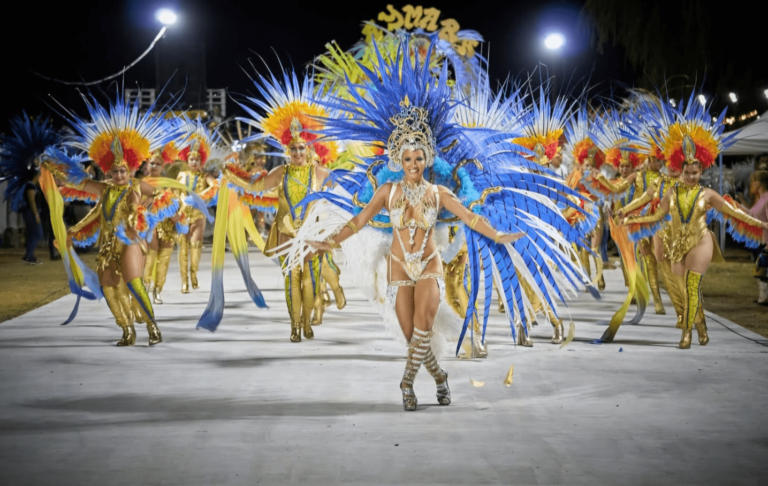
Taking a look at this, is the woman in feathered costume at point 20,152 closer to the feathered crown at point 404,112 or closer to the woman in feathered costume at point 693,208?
the feathered crown at point 404,112

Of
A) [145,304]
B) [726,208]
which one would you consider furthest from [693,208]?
[145,304]

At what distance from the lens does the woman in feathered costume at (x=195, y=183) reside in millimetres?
12602

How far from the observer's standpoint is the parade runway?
181 inches

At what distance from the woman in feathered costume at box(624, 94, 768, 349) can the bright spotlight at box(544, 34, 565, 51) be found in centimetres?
696

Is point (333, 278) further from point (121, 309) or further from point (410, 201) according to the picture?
point (410, 201)

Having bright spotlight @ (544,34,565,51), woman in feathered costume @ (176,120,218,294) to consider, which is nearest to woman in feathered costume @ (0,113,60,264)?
woman in feathered costume @ (176,120,218,294)

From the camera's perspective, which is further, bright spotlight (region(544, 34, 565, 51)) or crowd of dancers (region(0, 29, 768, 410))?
bright spotlight (region(544, 34, 565, 51))

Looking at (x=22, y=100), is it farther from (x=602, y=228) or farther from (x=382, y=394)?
(x=382, y=394)

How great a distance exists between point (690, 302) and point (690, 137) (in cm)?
141

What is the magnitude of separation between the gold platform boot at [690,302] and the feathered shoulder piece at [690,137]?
3.14 feet

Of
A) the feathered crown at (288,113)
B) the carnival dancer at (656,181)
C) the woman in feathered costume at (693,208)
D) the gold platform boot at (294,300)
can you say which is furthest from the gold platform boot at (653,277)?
the feathered crown at (288,113)

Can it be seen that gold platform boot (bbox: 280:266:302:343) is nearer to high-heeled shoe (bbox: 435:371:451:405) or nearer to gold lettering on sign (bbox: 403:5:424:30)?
high-heeled shoe (bbox: 435:371:451:405)

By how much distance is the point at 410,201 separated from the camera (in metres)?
6.06

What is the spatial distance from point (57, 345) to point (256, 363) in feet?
6.84
